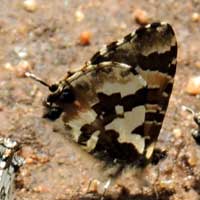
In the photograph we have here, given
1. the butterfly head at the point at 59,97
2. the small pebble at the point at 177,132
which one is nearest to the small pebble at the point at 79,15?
the small pebble at the point at 177,132

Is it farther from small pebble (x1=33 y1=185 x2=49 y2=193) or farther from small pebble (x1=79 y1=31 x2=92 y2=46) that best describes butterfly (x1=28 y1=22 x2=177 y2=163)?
small pebble (x1=79 y1=31 x2=92 y2=46)

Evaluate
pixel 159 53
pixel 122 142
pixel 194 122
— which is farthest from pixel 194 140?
pixel 159 53

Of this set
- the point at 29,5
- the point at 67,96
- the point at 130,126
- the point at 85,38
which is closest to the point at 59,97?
the point at 67,96

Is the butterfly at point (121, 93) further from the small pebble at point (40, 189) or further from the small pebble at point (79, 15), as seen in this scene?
the small pebble at point (79, 15)

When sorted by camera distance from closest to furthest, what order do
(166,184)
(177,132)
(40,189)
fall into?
(40,189) < (166,184) < (177,132)

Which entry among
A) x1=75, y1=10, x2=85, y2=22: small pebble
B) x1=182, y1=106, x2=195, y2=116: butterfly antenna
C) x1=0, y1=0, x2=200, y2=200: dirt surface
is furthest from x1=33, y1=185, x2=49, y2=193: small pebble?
x1=75, y1=10, x2=85, y2=22: small pebble

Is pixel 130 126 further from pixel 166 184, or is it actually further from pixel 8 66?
pixel 8 66
